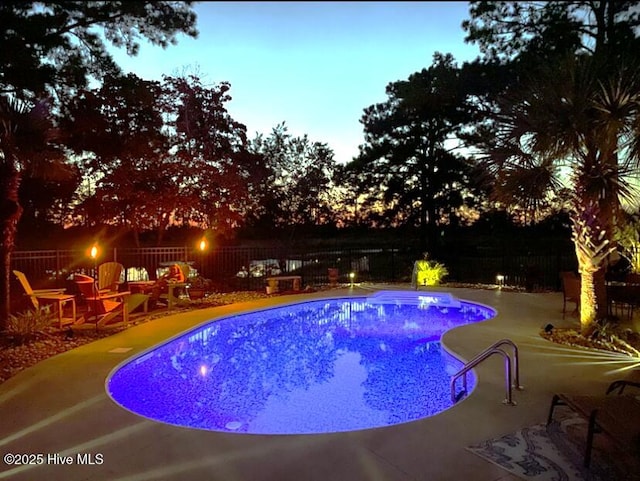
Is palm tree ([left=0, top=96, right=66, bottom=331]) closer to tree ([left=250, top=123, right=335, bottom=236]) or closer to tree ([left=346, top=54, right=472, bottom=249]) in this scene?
tree ([left=250, top=123, right=335, bottom=236])

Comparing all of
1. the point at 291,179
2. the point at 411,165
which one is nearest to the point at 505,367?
the point at 291,179

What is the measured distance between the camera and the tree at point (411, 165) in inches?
806

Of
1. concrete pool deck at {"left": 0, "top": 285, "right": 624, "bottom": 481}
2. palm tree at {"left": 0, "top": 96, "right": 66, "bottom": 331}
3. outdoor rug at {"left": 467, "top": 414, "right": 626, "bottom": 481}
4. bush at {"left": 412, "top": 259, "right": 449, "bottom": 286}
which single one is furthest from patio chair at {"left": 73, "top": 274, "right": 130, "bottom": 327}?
bush at {"left": 412, "top": 259, "right": 449, "bottom": 286}

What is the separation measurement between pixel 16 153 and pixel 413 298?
32.2 ft

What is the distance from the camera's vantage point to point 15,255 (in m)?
10.1

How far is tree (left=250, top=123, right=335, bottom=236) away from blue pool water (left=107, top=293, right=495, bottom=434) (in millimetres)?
9967

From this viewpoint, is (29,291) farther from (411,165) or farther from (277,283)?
(411,165)

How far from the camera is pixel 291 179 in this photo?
19438mm

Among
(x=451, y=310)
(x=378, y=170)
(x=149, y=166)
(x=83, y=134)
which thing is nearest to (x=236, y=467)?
(x=83, y=134)

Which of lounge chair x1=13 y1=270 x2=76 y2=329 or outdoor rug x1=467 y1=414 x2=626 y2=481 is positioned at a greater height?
lounge chair x1=13 y1=270 x2=76 y2=329

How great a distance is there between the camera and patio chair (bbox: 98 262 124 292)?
30.0 feet

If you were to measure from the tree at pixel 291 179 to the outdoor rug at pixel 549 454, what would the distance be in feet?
49.9

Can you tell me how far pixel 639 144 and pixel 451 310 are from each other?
20.0 ft

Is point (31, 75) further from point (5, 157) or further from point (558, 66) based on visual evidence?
point (558, 66)
